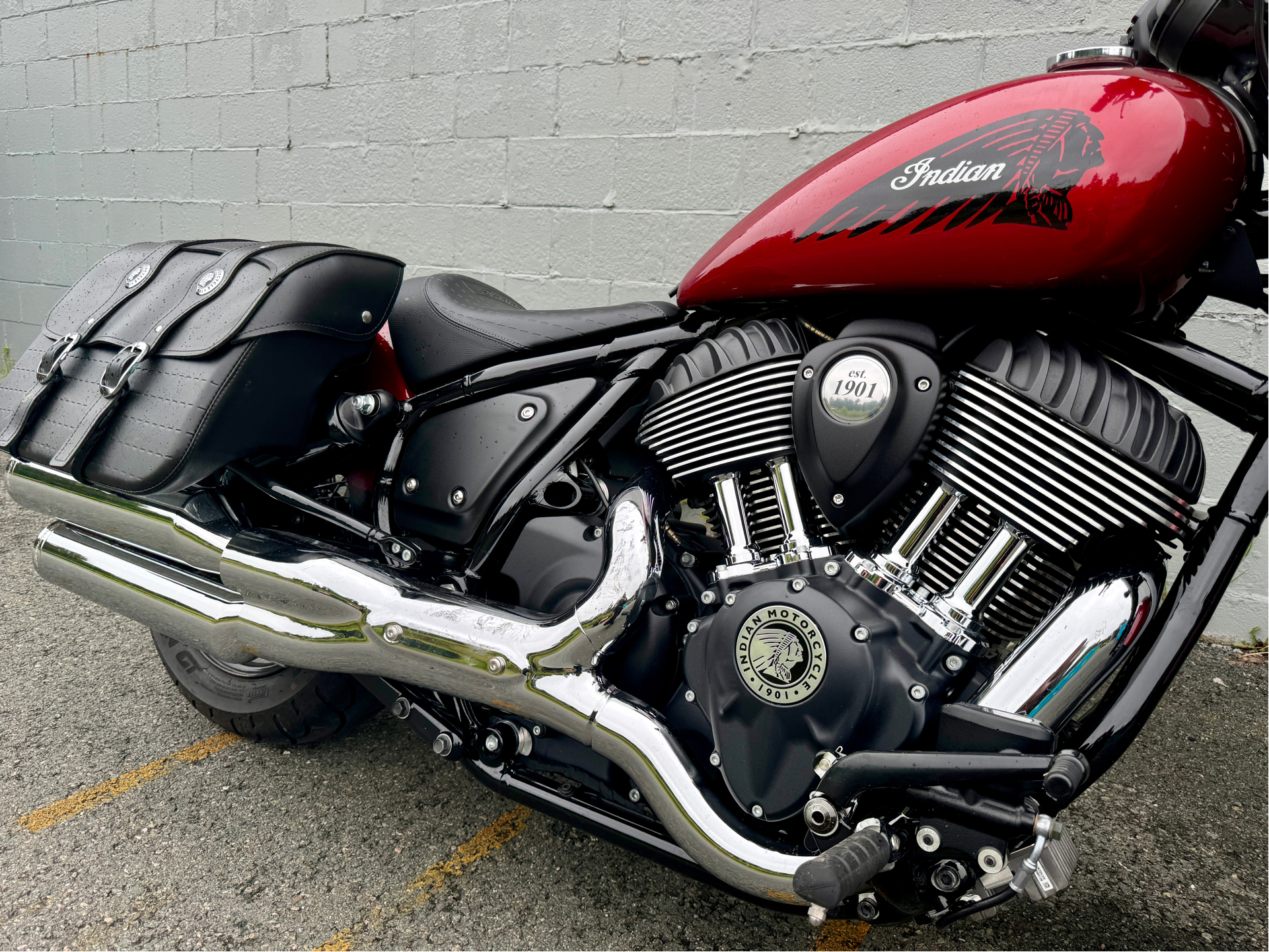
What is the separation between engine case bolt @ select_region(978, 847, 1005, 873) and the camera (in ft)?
3.91

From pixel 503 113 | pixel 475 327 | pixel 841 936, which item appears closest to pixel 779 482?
pixel 475 327

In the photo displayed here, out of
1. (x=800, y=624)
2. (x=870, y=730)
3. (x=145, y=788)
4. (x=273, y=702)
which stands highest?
(x=800, y=624)

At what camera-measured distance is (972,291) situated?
1.31 m

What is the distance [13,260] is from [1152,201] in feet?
20.9

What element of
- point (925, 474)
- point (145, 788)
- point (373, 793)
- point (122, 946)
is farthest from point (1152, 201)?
point (145, 788)

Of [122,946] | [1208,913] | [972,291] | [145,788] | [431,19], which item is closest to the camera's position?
[972,291]

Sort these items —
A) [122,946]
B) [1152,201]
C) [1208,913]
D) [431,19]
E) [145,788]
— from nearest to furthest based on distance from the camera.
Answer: [1152,201] → [122,946] → [1208,913] → [145,788] → [431,19]

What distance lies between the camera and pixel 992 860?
1194 millimetres

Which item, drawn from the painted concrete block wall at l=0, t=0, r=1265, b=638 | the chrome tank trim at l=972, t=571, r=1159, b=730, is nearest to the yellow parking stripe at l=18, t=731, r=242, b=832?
the chrome tank trim at l=972, t=571, r=1159, b=730

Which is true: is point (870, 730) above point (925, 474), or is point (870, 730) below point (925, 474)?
below

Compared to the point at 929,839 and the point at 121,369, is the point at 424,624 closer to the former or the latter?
the point at 121,369

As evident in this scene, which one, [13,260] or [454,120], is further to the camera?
[13,260]

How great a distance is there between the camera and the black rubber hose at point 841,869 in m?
1.15

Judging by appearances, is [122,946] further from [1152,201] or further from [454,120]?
[454,120]
